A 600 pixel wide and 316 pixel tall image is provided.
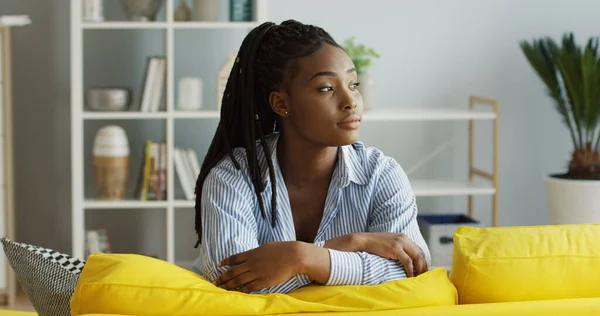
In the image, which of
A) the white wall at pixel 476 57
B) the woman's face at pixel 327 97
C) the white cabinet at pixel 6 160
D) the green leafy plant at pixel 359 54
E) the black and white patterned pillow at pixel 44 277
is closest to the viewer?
the black and white patterned pillow at pixel 44 277

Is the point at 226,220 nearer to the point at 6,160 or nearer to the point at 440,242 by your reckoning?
the point at 6,160

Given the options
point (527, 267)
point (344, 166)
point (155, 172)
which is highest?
point (344, 166)

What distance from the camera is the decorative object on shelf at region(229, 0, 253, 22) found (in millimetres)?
3791

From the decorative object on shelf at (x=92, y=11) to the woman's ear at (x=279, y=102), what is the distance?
2.13 m

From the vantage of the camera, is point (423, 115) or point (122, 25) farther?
point (423, 115)

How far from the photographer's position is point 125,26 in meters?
3.73

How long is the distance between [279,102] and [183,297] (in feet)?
2.11

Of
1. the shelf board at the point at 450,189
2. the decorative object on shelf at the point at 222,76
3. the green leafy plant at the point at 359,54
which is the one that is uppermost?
the green leafy plant at the point at 359,54

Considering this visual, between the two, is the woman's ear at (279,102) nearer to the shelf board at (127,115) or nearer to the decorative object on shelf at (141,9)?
the shelf board at (127,115)

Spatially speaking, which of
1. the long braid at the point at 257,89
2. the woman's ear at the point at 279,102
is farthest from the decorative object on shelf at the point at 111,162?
the woman's ear at the point at 279,102

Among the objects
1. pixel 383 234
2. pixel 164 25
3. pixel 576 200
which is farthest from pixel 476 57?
pixel 383 234

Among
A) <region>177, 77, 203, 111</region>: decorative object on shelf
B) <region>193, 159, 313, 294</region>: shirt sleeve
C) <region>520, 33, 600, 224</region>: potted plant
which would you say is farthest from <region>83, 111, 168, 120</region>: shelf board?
<region>193, 159, 313, 294</region>: shirt sleeve

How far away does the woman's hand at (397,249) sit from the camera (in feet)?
5.35

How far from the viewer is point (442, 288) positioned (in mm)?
1333
